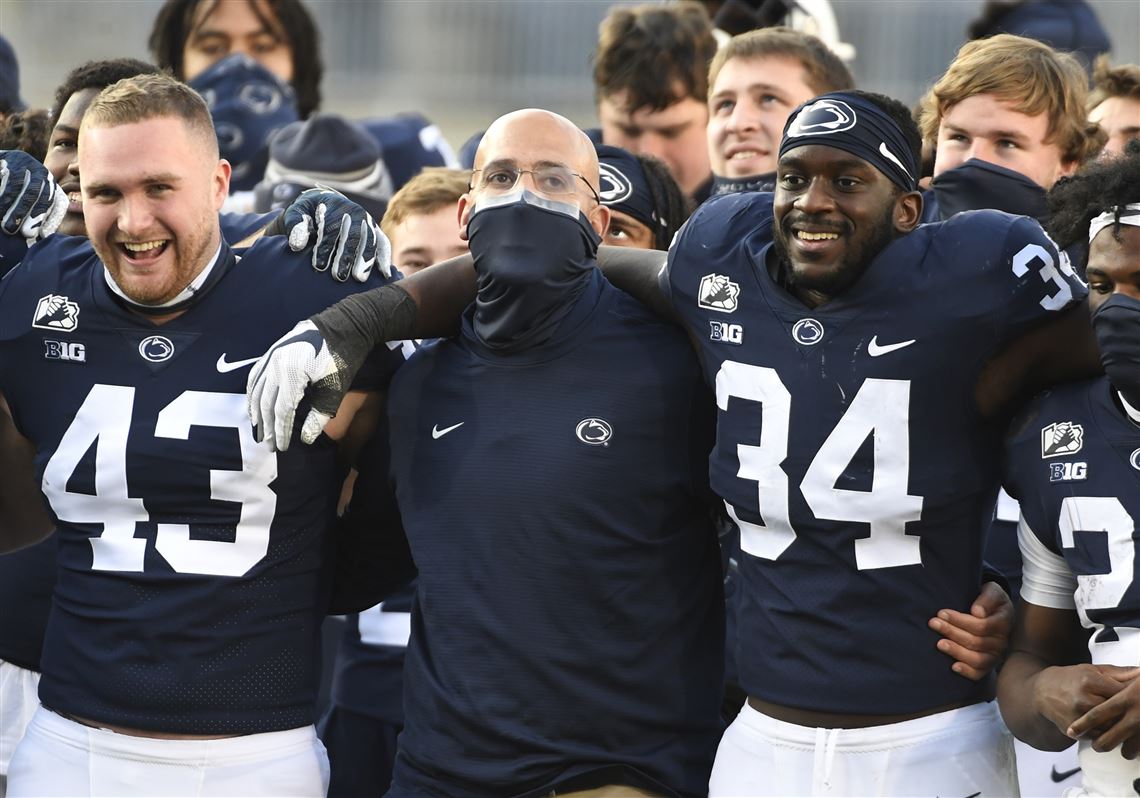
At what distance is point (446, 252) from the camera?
4.60 metres

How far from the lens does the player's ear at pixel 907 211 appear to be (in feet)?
10.6

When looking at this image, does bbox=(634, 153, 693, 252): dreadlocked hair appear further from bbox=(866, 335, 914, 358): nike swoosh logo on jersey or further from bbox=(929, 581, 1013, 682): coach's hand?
bbox=(929, 581, 1013, 682): coach's hand

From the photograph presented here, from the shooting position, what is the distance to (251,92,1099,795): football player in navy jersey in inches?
122

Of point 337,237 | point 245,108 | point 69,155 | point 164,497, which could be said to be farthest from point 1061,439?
point 245,108

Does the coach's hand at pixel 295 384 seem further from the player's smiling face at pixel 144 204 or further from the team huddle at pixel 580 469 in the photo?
the player's smiling face at pixel 144 204

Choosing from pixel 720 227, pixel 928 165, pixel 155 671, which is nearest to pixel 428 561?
pixel 155 671

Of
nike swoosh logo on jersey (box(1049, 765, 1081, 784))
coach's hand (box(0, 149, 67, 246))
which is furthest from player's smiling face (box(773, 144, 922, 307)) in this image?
coach's hand (box(0, 149, 67, 246))

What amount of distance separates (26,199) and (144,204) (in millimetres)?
466

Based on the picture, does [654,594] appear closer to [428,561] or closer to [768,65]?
[428,561]

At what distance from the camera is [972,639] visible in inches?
123

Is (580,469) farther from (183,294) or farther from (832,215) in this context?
(183,294)

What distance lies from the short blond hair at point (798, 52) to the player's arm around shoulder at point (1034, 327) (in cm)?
191

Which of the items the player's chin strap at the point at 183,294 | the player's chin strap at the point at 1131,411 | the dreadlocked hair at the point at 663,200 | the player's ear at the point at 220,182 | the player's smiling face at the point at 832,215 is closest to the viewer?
the player's chin strap at the point at 1131,411

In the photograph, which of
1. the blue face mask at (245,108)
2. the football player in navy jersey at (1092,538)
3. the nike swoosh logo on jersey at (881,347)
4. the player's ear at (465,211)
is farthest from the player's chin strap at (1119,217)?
the blue face mask at (245,108)
